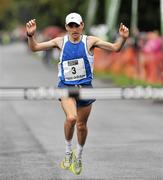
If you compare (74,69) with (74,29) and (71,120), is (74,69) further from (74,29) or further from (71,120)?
(71,120)

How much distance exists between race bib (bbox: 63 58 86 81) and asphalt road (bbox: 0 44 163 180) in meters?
1.18

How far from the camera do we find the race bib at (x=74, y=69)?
10.3m

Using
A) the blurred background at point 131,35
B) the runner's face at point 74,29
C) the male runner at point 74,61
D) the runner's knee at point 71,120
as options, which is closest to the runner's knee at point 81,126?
the male runner at point 74,61

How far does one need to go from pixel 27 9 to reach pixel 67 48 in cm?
6513

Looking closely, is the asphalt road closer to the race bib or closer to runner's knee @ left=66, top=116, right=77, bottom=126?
runner's knee @ left=66, top=116, right=77, bottom=126

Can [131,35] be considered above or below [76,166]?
below

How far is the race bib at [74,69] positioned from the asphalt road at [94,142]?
1177 mm

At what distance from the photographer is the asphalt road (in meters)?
10.5

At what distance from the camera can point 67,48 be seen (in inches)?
405

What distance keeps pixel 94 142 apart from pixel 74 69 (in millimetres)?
3670

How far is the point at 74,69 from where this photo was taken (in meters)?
10.3

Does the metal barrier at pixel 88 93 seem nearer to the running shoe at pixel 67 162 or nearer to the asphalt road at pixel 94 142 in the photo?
the asphalt road at pixel 94 142

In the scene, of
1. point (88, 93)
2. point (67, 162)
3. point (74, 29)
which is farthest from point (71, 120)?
point (88, 93)

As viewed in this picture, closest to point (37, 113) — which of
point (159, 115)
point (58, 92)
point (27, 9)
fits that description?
point (159, 115)
